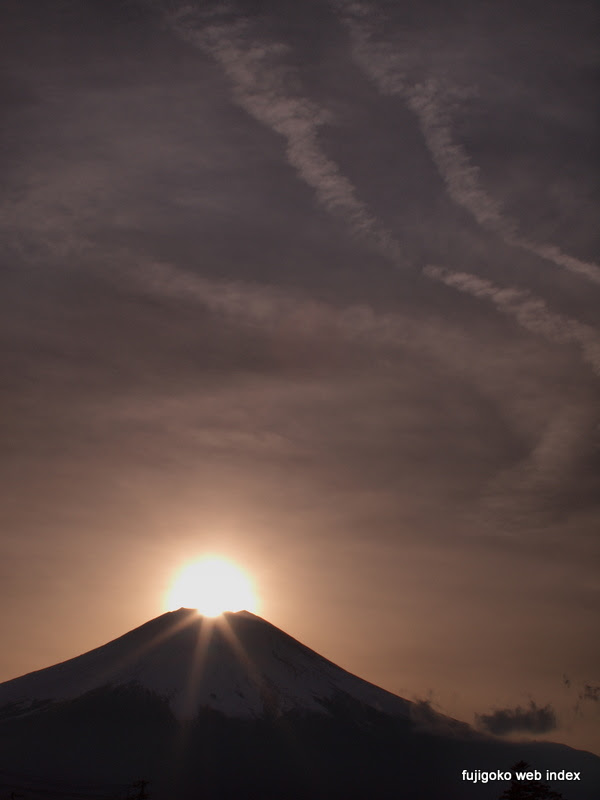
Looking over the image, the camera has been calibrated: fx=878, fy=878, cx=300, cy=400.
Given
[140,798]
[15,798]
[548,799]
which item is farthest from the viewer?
[15,798]

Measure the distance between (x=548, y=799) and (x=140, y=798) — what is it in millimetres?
46372

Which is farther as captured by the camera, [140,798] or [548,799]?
[140,798]

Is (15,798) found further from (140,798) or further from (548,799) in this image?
(548,799)

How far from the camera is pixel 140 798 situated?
99812mm

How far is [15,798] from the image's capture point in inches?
7795

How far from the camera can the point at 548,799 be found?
79375 millimetres

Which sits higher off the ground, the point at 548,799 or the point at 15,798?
the point at 15,798

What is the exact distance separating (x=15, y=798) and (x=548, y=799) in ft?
513

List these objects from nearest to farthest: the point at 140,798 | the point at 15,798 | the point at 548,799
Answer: the point at 548,799
the point at 140,798
the point at 15,798

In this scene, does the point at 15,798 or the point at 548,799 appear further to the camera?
the point at 15,798

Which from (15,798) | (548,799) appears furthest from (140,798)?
(15,798)

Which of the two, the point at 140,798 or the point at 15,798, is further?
the point at 15,798
